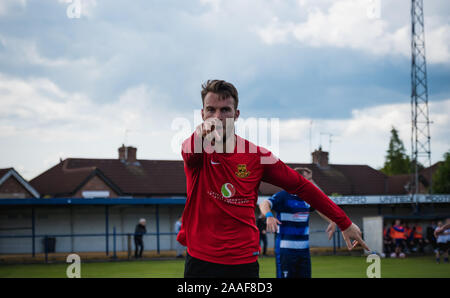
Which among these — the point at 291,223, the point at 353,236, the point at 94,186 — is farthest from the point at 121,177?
the point at 353,236

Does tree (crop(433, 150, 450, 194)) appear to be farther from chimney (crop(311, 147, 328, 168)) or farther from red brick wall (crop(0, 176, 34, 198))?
red brick wall (crop(0, 176, 34, 198))

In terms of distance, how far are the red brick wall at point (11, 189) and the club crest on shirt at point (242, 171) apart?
1586 inches

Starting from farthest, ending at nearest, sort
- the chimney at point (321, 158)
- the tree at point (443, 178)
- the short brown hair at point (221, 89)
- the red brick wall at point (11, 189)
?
the chimney at point (321, 158) → the tree at point (443, 178) → the red brick wall at point (11, 189) → the short brown hair at point (221, 89)

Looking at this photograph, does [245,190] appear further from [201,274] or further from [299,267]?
[299,267]

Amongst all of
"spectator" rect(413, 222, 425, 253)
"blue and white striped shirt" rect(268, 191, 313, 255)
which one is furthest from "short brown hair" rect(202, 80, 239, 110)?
"spectator" rect(413, 222, 425, 253)

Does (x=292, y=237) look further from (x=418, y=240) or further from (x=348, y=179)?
(x=348, y=179)

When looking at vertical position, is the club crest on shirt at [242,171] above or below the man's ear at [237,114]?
below

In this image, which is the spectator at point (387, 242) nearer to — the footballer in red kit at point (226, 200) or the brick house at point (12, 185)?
the footballer in red kit at point (226, 200)

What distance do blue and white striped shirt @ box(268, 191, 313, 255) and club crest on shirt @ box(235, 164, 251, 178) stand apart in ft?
17.8

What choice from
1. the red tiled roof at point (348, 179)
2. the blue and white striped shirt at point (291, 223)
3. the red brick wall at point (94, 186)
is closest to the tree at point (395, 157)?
the red tiled roof at point (348, 179)

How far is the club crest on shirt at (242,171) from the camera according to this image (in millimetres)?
3649

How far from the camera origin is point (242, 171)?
3.66 m

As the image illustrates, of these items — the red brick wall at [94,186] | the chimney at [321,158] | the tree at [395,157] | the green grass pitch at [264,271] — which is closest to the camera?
the green grass pitch at [264,271]
